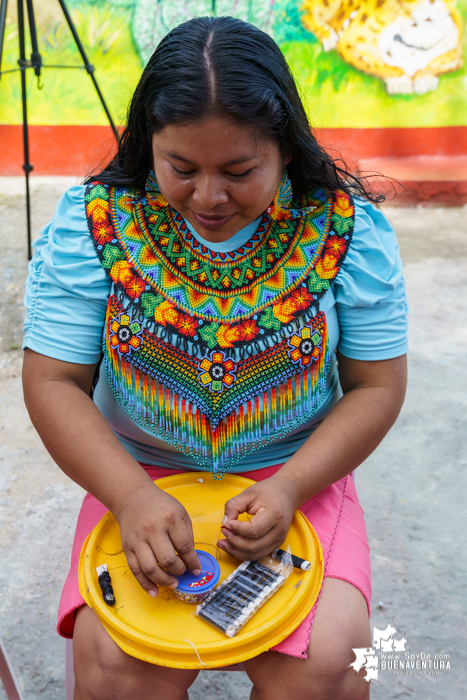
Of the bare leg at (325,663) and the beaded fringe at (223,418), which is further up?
the beaded fringe at (223,418)

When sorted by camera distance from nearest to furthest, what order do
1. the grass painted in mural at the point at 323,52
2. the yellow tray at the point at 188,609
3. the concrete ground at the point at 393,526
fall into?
the yellow tray at the point at 188,609 < the concrete ground at the point at 393,526 < the grass painted in mural at the point at 323,52

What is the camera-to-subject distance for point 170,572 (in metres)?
1.08

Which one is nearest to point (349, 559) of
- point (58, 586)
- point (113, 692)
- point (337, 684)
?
point (337, 684)

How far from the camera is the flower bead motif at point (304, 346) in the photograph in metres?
A: 1.24

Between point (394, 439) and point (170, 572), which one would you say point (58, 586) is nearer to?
point (170, 572)

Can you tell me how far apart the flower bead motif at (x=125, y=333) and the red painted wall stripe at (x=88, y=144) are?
14.5 feet

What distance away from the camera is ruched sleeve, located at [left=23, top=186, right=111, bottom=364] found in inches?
48.6

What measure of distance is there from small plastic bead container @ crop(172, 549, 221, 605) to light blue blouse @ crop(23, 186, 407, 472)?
28cm

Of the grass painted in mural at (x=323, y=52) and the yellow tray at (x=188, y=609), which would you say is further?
the grass painted in mural at (x=323, y=52)

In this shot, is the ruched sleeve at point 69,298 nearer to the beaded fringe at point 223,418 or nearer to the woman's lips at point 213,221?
the beaded fringe at point 223,418

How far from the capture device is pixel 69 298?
1246 mm

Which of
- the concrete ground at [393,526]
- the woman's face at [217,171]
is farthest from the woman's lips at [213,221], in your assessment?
the concrete ground at [393,526]

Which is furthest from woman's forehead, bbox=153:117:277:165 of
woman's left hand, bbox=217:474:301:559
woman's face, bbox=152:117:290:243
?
woman's left hand, bbox=217:474:301:559

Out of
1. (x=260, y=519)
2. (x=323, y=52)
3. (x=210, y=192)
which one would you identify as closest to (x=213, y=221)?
(x=210, y=192)
